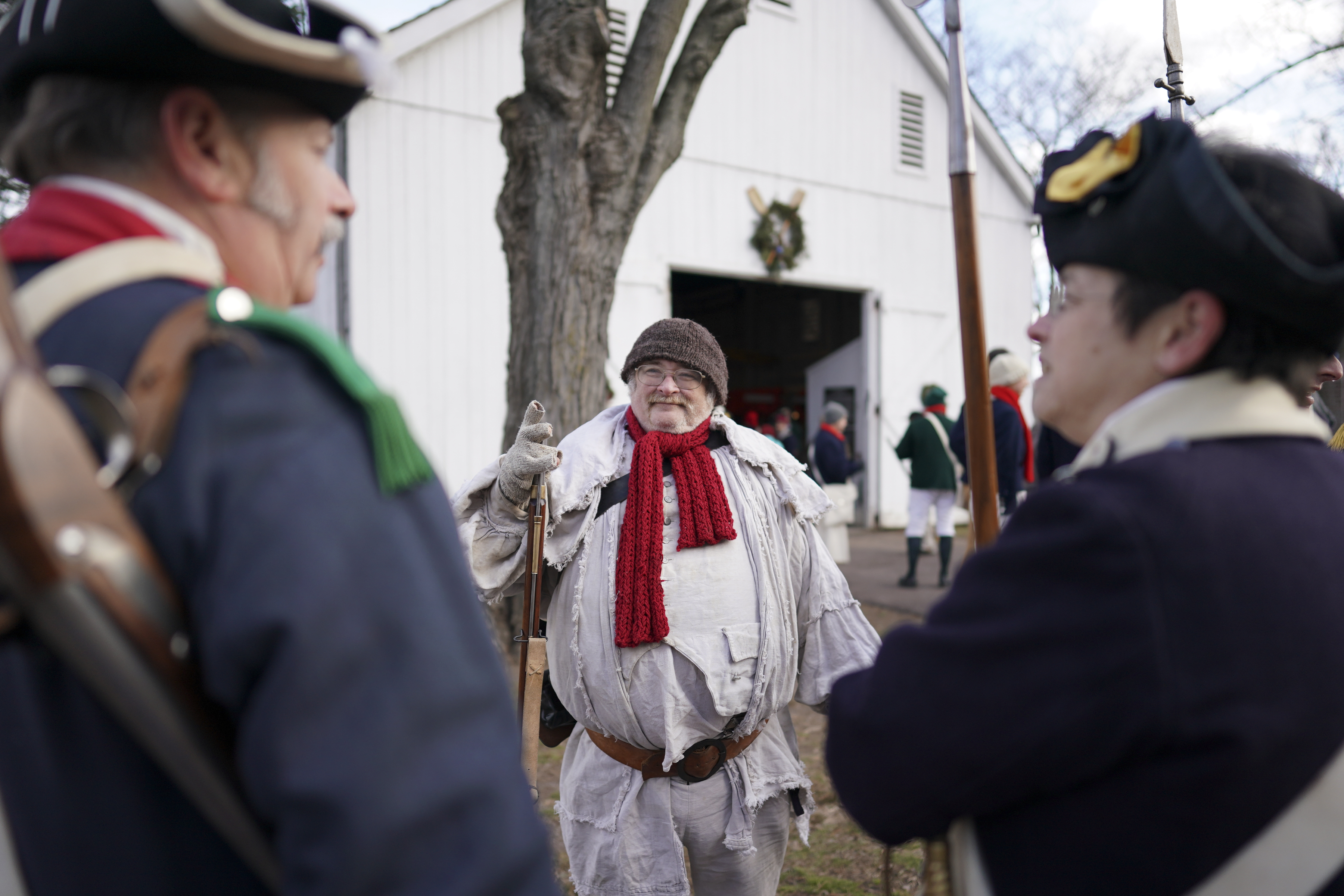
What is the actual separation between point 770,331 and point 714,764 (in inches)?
592

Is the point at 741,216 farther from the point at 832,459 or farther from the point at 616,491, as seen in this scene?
the point at 616,491

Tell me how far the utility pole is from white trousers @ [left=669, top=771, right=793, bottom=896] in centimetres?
119

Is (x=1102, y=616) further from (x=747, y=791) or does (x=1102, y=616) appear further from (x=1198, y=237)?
(x=747, y=791)

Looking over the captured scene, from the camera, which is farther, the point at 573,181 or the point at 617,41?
the point at 617,41

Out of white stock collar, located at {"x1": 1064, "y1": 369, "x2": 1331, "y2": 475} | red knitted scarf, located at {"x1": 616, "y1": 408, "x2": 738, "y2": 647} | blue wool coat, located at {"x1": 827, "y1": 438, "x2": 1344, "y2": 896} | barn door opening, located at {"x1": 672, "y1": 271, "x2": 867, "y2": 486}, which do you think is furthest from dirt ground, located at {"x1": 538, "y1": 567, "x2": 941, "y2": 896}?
barn door opening, located at {"x1": 672, "y1": 271, "x2": 867, "y2": 486}

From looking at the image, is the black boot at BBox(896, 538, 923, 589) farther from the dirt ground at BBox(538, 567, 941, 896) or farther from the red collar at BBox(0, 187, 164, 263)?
the red collar at BBox(0, 187, 164, 263)

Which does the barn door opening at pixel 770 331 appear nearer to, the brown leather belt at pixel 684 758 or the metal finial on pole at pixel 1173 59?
the metal finial on pole at pixel 1173 59

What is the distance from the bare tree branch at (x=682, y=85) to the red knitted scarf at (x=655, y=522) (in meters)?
2.61

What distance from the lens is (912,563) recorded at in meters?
7.88

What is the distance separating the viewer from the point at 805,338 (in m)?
16.0

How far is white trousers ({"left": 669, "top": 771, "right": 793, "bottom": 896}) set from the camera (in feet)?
7.65

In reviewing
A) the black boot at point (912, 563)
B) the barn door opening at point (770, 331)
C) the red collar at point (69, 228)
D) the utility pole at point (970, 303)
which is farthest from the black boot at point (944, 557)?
the red collar at point (69, 228)

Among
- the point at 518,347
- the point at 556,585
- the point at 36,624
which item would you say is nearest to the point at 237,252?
the point at 36,624

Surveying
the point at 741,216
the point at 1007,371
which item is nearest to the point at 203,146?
the point at 1007,371
